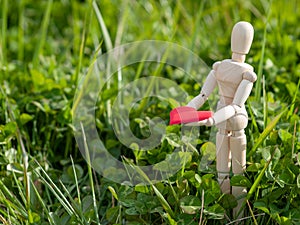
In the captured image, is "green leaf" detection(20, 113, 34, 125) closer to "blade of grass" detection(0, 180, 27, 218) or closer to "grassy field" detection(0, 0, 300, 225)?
"grassy field" detection(0, 0, 300, 225)

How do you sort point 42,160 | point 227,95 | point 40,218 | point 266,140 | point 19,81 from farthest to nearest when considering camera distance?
point 19,81, point 42,160, point 266,140, point 40,218, point 227,95

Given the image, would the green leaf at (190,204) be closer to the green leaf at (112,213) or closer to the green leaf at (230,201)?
the green leaf at (230,201)

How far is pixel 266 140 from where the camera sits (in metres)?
1.79

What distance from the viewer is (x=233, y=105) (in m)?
1.49

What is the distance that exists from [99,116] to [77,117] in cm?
10

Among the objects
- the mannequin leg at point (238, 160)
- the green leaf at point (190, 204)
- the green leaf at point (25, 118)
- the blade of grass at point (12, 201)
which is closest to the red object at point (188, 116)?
the mannequin leg at point (238, 160)

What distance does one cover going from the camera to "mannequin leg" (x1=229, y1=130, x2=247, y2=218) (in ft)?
5.07

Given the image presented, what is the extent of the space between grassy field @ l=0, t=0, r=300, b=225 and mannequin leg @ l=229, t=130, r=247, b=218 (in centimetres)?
3

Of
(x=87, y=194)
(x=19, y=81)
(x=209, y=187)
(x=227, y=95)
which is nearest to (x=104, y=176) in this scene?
(x=87, y=194)

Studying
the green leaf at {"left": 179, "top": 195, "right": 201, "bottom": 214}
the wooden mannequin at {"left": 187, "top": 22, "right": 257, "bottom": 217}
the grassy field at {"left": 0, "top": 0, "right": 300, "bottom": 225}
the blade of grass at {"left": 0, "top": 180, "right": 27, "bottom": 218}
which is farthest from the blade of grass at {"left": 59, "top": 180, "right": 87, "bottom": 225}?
the wooden mannequin at {"left": 187, "top": 22, "right": 257, "bottom": 217}

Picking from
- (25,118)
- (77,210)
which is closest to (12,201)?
(77,210)

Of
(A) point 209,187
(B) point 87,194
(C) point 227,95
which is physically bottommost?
(B) point 87,194

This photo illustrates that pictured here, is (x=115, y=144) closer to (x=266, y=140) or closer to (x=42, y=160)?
(x=42, y=160)

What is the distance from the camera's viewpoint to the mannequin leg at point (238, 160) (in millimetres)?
1546
